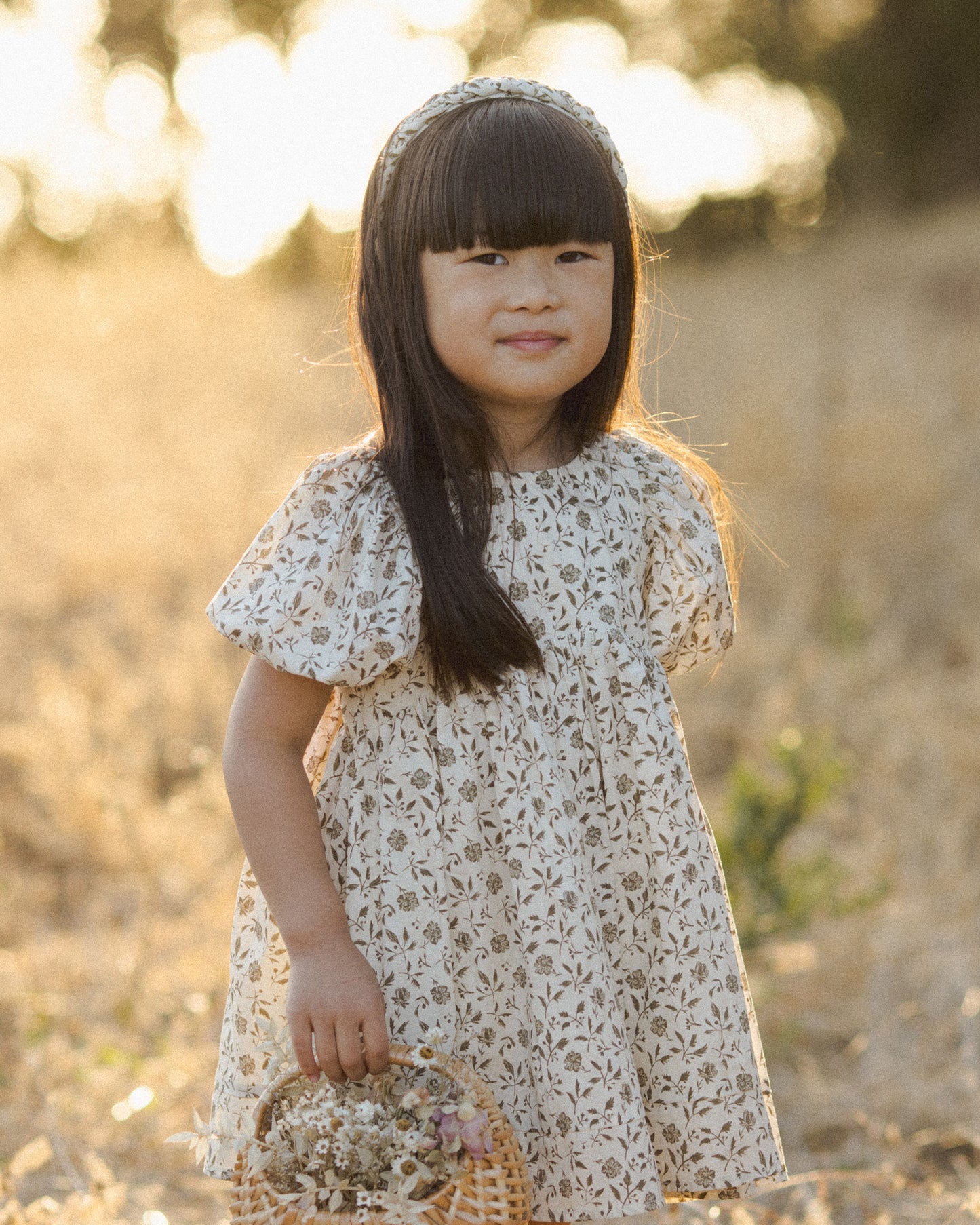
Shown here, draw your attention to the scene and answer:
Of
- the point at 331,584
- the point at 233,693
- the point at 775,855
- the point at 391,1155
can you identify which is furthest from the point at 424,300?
the point at 233,693

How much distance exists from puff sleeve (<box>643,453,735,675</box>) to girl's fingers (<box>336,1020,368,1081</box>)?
1.98ft

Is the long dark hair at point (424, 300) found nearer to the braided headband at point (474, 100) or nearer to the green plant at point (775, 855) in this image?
the braided headband at point (474, 100)

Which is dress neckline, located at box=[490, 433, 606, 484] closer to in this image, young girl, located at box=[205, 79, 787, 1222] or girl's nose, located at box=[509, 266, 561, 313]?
young girl, located at box=[205, 79, 787, 1222]

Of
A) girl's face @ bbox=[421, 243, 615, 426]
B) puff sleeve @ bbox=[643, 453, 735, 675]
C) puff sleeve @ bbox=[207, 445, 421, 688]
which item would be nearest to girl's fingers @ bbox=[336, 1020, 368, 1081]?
puff sleeve @ bbox=[207, 445, 421, 688]

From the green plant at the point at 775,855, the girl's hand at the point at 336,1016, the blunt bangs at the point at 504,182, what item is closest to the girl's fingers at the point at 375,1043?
the girl's hand at the point at 336,1016

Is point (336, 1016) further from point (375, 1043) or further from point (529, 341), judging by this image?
point (529, 341)

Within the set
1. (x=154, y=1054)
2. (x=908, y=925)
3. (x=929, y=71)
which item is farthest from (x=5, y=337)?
(x=929, y=71)

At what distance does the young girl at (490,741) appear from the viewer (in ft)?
4.58

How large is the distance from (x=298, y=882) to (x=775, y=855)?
1762 mm

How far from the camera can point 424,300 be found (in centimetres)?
148

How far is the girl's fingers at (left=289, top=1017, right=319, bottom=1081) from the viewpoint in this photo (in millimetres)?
1366

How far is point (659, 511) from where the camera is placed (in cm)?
165

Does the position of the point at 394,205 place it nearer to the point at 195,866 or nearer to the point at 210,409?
the point at 195,866

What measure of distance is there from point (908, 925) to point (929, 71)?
1434 centimetres
